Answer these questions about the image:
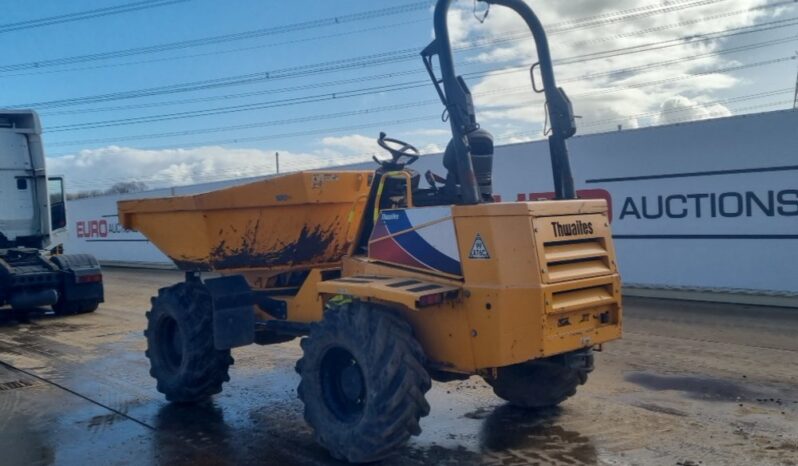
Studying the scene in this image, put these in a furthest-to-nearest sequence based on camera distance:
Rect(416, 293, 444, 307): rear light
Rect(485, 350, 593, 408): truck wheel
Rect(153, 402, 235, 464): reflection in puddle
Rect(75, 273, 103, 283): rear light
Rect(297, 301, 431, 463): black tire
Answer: Rect(75, 273, 103, 283): rear light, Rect(485, 350, 593, 408): truck wheel, Rect(153, 402, 235, 464): reflection in puddle, Rect(297, 301, 431, 463): black tire, Rect(416, 293, 444, 307): rear light

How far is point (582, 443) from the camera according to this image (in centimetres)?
528

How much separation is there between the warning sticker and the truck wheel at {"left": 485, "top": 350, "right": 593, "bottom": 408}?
4.65 feet

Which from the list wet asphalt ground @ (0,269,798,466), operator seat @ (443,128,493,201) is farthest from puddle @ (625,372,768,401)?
operator seat @ (443,128,493,201)

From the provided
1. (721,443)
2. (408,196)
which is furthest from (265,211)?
(721,443)

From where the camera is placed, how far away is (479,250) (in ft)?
15.4

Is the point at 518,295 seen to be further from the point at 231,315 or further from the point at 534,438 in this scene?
the point at 231,315

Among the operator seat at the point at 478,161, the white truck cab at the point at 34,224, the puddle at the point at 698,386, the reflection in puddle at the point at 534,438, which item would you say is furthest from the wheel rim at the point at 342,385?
the white truck cab at the point at 34,224

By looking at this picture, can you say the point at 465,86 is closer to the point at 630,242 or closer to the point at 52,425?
the point at 52,425

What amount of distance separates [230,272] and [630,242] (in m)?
8.95

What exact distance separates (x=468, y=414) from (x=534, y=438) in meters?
0.80

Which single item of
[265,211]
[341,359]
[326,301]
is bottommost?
[341,359]

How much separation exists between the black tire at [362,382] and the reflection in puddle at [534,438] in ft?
2.84

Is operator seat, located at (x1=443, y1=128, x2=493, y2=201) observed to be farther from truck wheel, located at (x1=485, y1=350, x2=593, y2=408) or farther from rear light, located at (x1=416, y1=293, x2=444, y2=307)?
truck wheel, located at (x1=485, y1=350, x2=593, y2=408)

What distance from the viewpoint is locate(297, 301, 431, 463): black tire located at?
15.3ft
